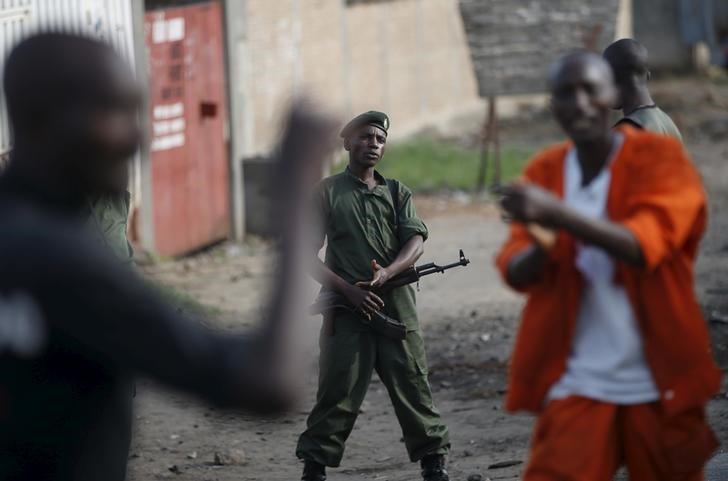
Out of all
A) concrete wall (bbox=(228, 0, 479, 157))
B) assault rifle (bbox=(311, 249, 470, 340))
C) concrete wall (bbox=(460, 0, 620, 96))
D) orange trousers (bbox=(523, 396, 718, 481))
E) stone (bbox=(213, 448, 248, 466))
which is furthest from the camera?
concrete wall (bbox=(460, 0, 620, 96))

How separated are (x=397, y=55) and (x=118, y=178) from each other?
1858 centimetres

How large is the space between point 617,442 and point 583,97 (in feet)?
Answer: 3.06

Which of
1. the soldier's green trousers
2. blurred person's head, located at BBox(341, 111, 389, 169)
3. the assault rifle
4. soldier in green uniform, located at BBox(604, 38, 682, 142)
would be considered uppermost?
soldier in green uniform, located at BBox(604, 38, 682, 142)

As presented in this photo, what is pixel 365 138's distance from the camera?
5.82m

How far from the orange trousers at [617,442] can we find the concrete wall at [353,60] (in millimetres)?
10187

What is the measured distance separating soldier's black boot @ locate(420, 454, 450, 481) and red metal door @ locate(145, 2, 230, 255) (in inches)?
258

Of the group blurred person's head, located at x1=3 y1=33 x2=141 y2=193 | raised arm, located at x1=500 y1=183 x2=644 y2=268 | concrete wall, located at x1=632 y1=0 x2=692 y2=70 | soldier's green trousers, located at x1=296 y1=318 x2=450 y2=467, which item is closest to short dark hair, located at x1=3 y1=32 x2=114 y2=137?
blurred person's head, located at x1=3 y1=33 x2=141 y2=193

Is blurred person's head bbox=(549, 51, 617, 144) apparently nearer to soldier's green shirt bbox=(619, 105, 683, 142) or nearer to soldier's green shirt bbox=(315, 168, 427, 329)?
soldier's green shirt bbox=(619, 105, 683, 142)

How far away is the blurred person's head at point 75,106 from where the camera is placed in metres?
2.35

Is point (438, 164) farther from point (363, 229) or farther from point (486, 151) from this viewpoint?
point (363, 229)

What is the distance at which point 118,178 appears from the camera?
240 centimetres

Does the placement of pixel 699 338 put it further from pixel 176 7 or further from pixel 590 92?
pixel 176 7

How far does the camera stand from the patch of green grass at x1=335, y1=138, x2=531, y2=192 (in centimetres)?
1655

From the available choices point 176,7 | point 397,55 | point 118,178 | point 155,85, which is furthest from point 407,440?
point 397,55
